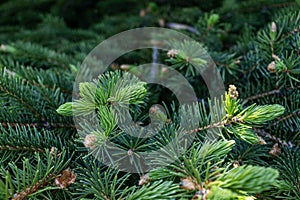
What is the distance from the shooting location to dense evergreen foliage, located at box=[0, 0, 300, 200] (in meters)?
0.45

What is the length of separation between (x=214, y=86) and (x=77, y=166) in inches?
15.5

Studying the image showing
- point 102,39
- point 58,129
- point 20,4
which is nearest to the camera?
point 58,129

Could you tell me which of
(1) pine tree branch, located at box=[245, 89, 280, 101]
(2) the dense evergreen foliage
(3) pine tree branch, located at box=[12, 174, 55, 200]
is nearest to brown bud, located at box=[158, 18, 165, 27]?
(2) the dense evergreen foliage

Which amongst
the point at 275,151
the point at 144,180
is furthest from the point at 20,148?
the point at 275,151

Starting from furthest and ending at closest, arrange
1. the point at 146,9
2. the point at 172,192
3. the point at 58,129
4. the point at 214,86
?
the point at 146,9 < the point at 214,86 < the point at 58,129 < the point at 172,192

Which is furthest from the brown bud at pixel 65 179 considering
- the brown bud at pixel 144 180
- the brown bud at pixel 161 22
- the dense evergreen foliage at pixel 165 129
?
the brown bud at pixel 161 22

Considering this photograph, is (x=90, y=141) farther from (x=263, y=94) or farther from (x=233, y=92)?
(x=263, y=94)

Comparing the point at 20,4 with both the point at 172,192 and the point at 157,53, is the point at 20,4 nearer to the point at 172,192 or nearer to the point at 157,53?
the point at 157,53

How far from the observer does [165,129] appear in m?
0.53

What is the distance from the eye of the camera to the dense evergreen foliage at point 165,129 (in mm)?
447

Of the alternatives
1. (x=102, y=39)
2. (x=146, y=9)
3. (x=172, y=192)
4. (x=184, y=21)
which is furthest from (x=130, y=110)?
(x=146, y=9)

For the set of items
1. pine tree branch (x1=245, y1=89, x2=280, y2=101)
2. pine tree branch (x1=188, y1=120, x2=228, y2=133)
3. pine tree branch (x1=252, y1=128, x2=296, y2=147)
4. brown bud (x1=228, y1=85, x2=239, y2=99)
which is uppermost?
brown bud (x1=228, y1=85, x2=239, y2=99)

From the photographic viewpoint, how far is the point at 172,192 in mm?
415

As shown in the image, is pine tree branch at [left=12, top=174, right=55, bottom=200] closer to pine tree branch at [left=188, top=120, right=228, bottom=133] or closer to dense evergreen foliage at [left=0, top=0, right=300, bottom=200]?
dense evergreen foliage at [left=0, top=0, right=300, bottom=200]
